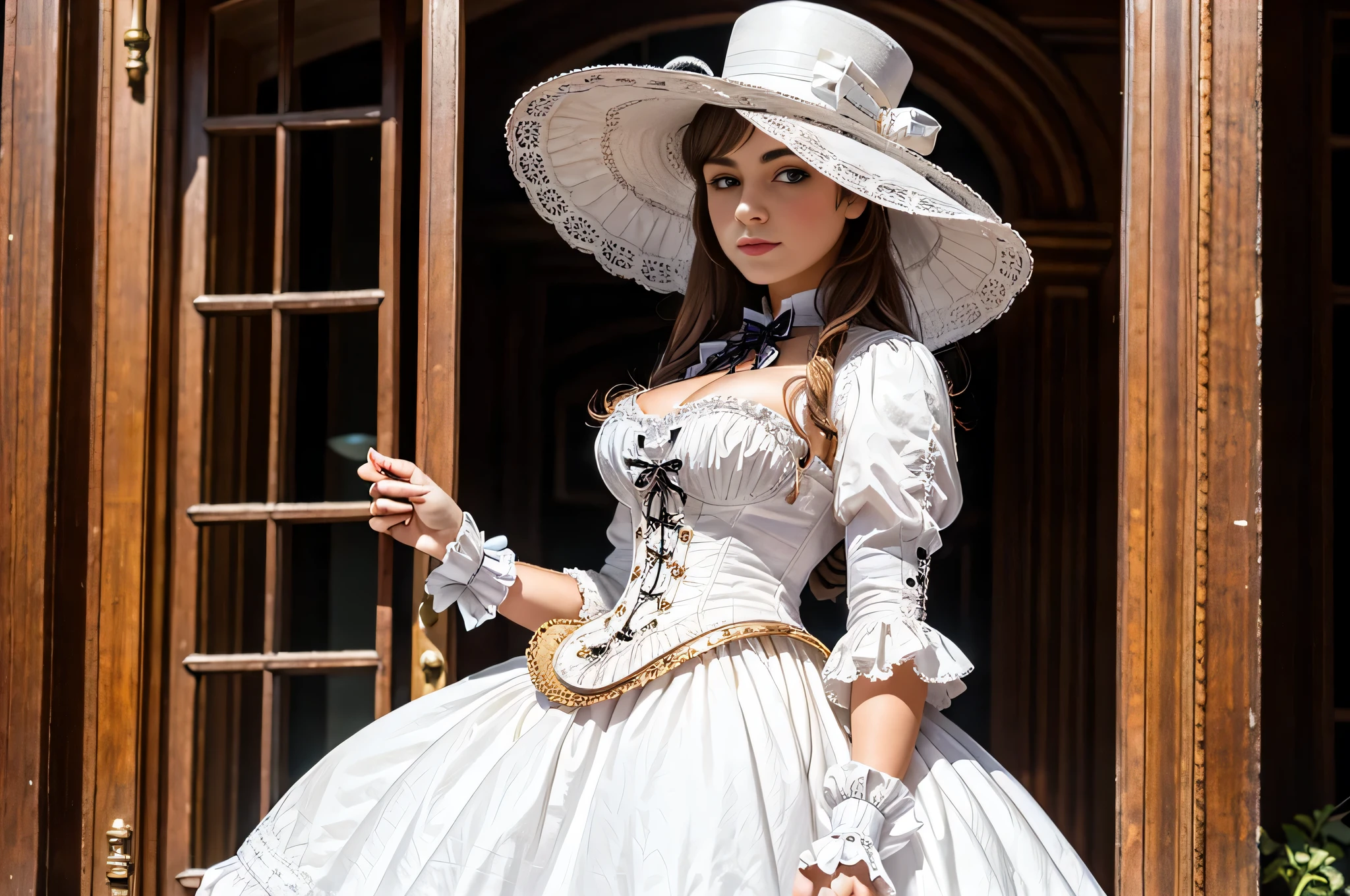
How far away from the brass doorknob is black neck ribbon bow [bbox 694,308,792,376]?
0.69 meters

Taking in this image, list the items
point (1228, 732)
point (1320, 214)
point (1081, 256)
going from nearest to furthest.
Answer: point (1228, 732), point (1320, 214), point (1081, 256)

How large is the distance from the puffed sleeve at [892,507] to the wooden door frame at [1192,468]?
474 mm

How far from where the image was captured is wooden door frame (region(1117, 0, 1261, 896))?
227 cm

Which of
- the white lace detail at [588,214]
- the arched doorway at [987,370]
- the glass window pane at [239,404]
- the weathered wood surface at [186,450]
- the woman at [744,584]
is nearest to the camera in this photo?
the woman at [744,584]

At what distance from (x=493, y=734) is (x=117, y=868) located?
3.04 feet

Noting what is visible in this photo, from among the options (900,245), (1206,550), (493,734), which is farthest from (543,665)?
(1206,550)

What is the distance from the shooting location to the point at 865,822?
174 centimetres

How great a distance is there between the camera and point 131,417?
103 inches

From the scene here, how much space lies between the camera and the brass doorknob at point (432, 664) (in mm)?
2506

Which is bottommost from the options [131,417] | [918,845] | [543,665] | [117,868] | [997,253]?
[117,868]

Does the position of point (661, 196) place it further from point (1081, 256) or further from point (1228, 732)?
point (1081, 256)

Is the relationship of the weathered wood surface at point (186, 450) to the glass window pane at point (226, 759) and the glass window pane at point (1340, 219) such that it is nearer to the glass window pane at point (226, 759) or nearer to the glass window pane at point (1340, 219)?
the glass window pane at point (226, 759)

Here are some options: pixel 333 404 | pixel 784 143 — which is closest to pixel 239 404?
pixel 333 404

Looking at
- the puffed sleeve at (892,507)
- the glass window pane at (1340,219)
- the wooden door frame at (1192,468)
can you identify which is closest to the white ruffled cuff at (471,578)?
the puffed sleeve at (892,507)
